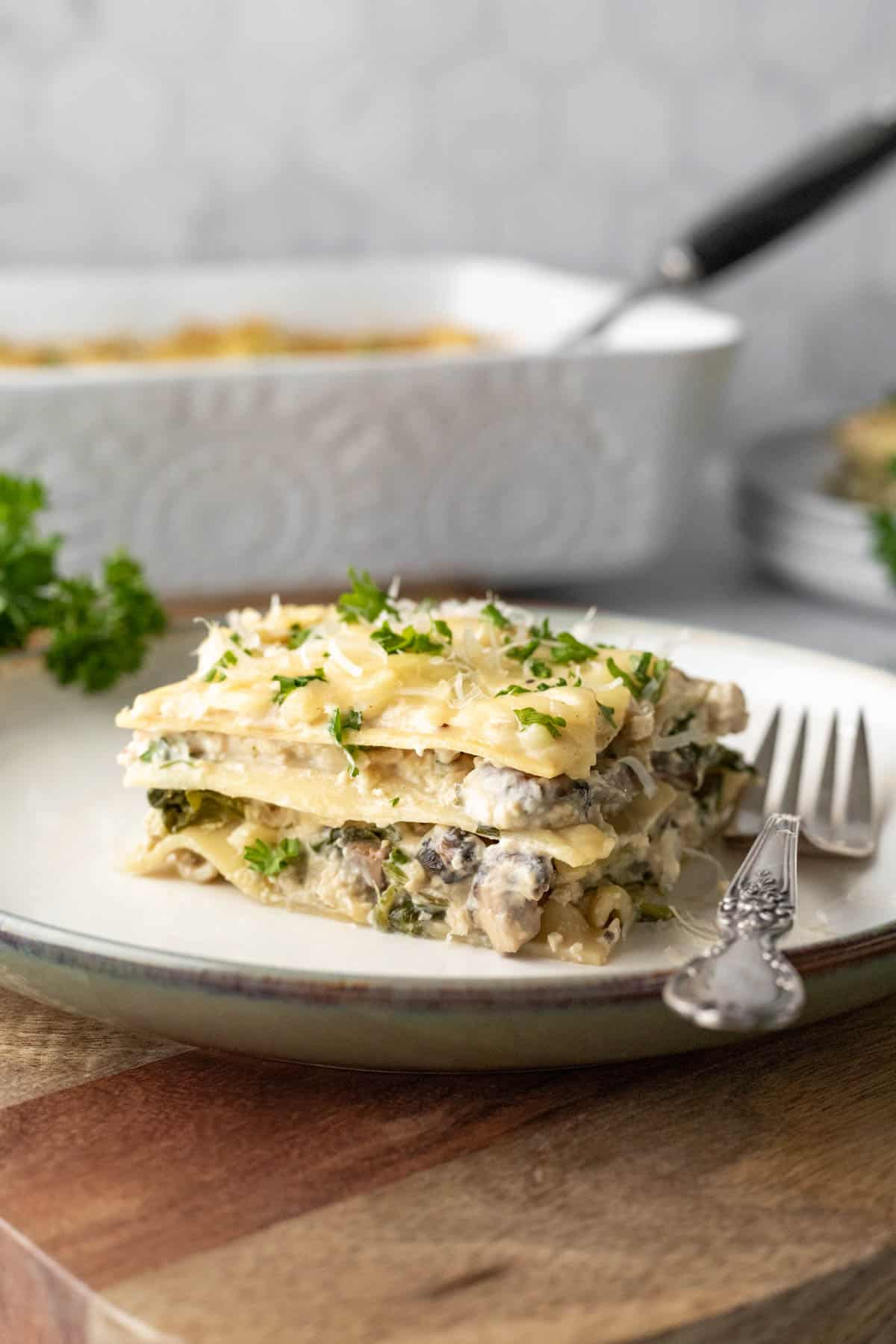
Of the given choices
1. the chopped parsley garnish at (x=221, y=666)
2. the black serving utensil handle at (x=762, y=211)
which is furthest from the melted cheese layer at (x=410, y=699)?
the black serving utensil handle at (x=762, y=211)

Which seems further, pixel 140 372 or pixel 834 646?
pixel 834 646

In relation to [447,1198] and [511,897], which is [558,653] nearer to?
[511,897]

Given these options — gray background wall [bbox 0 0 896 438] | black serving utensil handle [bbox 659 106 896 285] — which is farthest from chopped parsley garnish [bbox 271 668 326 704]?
gray background wall [bbox 0 0 896 438]

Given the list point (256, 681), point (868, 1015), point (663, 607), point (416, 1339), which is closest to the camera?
point (416, 1339)

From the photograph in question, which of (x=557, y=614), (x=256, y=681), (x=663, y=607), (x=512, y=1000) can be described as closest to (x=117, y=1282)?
(x=512, y=1000)

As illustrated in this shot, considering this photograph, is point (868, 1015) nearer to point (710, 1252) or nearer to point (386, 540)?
point (710, 1252)

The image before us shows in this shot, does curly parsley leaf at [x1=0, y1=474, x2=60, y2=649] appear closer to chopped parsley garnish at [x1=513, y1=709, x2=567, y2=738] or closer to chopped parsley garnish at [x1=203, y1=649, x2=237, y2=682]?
chopped parsley garnish at [x1=203, y1=649, x2=237, y2=682]

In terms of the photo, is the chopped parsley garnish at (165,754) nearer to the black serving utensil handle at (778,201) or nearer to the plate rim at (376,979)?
the plate rim at (376,979)
